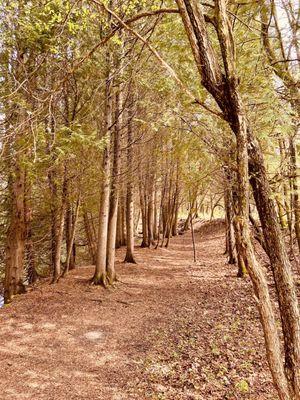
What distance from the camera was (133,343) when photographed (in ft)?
21.1

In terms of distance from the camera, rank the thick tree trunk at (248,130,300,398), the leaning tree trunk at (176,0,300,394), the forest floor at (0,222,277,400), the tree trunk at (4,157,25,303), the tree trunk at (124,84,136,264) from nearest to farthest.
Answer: the leaning tree trunk at (176,0,300,394) < the thick tree trunk at (248,130,300,398) < the forest floor at (0,222,277,400) < the tree trunk at (4,157,25,303) < the tree trunk at (124,84,136,264)

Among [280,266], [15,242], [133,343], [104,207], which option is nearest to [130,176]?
[104,207]

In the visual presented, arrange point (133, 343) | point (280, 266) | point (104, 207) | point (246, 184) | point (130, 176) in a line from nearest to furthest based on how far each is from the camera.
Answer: point (246, 184) < point (280, 266) < point (133, 343) < point (104, 207) < point (130, 176)

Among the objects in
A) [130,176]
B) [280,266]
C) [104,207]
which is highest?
[130,176]

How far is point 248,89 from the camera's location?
6.01 metres

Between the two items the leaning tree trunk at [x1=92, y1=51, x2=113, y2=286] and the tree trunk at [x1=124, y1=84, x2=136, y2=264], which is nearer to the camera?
the leaning tree trunk at [x1=92, y1=51, x2=113, y2=286]

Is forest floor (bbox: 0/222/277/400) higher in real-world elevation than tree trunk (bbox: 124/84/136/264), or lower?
lower

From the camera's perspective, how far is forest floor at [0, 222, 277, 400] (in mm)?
4797

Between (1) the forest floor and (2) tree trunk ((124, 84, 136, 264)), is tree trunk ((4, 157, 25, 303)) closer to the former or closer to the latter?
(1) the forest floor

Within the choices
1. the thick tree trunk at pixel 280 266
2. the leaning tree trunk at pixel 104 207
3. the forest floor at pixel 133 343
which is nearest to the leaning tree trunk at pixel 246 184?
the thick tree trunk at pixel 280 266

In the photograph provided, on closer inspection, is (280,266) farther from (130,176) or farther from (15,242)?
(130,176)

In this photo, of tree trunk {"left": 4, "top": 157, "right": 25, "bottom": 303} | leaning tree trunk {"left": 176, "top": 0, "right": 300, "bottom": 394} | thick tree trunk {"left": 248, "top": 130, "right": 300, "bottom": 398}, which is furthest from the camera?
tree trunk {"left": 4, "top": 157, "right": 25, "bottom": 303}

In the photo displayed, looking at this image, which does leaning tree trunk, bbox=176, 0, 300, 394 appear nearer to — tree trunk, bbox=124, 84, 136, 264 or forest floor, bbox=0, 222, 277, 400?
forest floor, bbox=0, 222, 277, 400

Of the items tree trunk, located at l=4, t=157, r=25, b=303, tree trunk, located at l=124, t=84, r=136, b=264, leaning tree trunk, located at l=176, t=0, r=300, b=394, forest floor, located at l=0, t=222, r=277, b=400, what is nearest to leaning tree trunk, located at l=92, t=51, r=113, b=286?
forest floor, located at l=0, t=222, r=277, b=400
